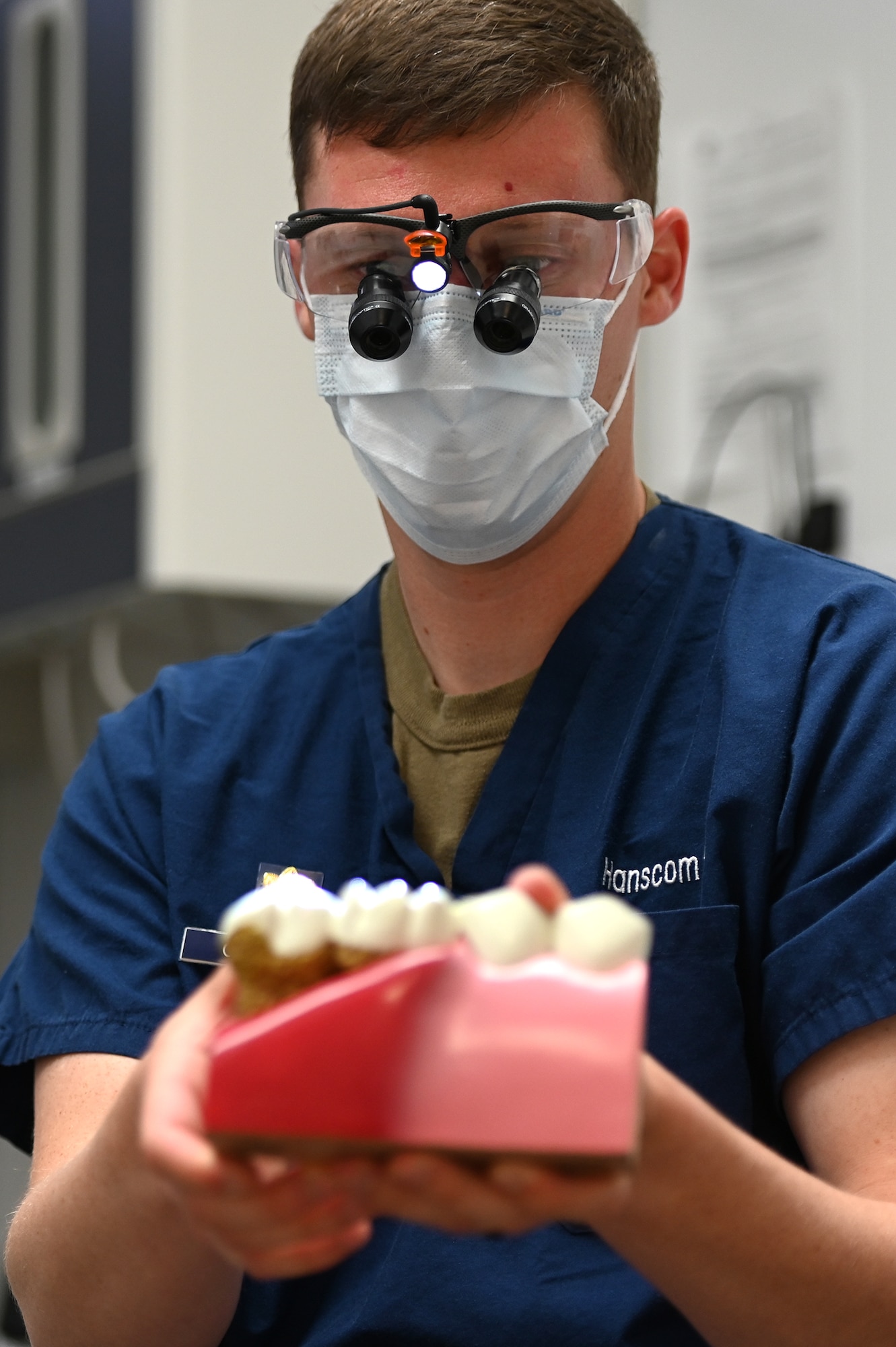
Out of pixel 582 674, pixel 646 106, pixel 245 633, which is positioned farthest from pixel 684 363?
pixel 582 674

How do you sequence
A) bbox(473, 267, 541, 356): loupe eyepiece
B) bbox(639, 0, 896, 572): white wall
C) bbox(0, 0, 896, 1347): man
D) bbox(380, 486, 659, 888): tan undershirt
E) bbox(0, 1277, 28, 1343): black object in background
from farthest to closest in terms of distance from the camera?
bbox(639, 0, 896, 572): white wall
bbox(0, 1277, 28, 1343): black object in background
bbox(380, 486, 659, 888): tan undershirt
bbox(473, 267, 541, 356): loupe eyepiece
bbox(0, 0, 896, 1347): man

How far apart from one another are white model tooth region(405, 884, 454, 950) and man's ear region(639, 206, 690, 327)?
0.67 metres

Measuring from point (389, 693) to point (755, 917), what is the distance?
1.16ft

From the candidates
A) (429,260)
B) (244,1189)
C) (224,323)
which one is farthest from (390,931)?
(224,323)

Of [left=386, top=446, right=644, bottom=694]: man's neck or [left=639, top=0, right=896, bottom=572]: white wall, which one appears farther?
[left=639, top=0, right=896, bottom=572]: white wall

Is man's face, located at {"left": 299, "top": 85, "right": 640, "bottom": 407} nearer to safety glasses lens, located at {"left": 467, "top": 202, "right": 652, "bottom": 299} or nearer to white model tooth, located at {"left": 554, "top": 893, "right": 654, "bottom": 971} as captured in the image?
safety glasses lens, located at {"left": 467, "top": 202, "right": 652, "bottom": 299}

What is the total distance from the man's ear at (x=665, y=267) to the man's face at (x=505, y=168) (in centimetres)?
8

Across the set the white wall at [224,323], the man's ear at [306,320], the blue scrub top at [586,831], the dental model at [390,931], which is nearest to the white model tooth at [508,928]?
the dental model at [390,931]

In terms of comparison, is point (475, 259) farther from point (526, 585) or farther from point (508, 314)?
point (526, 585)

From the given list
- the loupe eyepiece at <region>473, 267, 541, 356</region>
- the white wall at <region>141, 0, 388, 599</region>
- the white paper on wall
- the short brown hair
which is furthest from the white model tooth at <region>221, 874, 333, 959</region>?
the white paper on wall

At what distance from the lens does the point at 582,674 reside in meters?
1.16

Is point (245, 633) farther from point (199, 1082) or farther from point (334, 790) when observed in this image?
point (199, 1082)

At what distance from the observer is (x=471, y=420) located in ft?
3.59

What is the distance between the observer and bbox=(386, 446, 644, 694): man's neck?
3.89 feet
